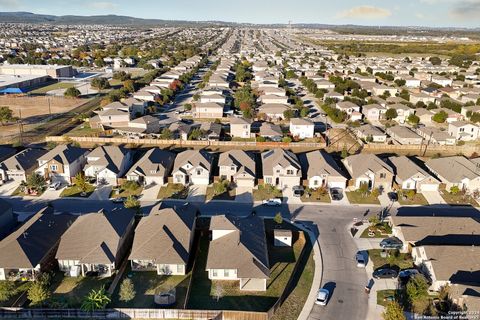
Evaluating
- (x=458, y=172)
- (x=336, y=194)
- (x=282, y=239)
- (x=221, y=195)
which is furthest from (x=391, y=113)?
(x=282, y=239)

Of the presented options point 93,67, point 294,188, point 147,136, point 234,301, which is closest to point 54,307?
point 234,301

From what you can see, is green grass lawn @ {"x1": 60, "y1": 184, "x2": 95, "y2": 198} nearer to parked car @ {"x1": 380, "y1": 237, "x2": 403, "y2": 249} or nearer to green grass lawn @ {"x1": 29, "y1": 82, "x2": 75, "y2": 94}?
parked car @ {"x1": 380, "y1": 237, "x2": 403, "y2": 249}

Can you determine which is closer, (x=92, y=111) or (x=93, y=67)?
(x=92, y=111)

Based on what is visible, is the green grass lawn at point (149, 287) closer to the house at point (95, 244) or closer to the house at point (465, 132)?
the house at point (95, 244)

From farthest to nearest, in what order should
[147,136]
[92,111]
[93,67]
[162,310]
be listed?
1. [93,67]
2. [92,111]
3. [147,136]
4. [162,310]

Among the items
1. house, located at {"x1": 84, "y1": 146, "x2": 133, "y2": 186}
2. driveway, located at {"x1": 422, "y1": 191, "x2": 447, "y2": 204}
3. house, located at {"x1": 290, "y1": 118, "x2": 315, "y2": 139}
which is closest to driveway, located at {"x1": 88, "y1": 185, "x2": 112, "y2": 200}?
house, located at {"x1": 84, "y1": 146, "x2": 133, "y2": 186}

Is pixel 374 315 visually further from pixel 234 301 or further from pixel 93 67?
pixel 93 67

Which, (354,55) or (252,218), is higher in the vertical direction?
(354,55)

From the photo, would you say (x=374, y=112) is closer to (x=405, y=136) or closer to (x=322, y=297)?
Result: (x=405, y=136)
